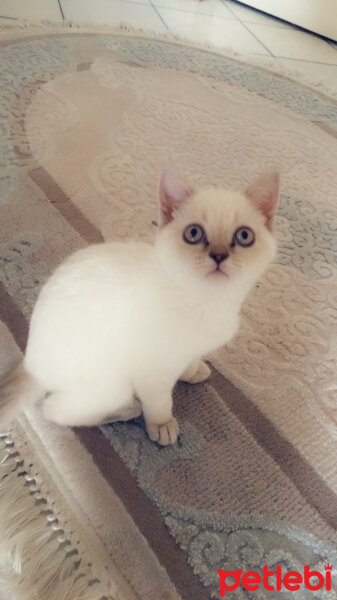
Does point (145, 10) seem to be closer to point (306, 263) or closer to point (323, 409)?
point (306, 263)

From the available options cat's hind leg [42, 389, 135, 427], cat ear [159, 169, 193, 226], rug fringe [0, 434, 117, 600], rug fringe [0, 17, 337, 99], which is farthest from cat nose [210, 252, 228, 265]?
rug fringe [0, 17, 337, 99]

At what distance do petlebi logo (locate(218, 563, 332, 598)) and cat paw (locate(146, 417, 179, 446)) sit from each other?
0.65 feet

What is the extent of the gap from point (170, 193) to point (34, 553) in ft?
1.76

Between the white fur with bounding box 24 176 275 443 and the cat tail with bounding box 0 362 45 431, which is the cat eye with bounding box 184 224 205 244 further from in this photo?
the cat tail with bounding box 0 362 45 431

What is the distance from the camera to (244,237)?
1.92 feet

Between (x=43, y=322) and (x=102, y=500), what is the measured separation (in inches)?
11.4

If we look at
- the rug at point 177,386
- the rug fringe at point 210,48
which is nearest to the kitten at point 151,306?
the rug at point 177,386

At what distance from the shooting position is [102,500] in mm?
625

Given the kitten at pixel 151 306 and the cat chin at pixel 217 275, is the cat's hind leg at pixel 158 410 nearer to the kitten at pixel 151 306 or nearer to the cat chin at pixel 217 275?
the kitten at pixel 151 306

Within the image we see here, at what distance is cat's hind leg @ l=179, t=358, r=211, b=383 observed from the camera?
77 cm

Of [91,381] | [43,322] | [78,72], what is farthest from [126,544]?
[78,72]

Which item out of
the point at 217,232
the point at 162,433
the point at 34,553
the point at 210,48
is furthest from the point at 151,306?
the point at 210,48

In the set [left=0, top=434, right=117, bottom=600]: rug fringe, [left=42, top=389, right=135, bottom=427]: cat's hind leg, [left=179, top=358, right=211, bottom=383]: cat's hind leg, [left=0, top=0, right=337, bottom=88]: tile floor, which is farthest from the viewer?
[left=0, top=0, right=337, bottom=88]: tile floor

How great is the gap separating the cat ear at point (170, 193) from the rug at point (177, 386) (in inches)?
13.5
